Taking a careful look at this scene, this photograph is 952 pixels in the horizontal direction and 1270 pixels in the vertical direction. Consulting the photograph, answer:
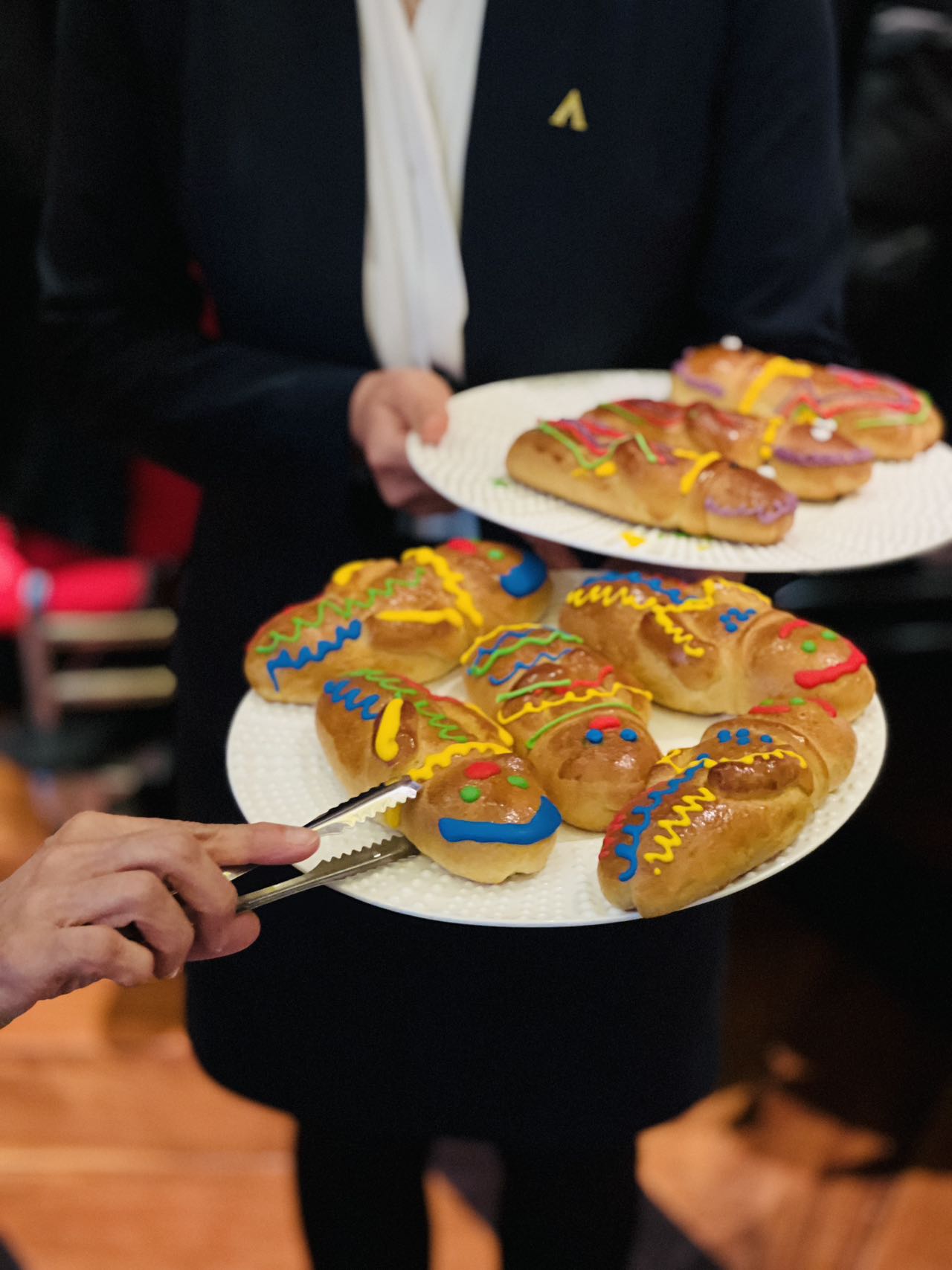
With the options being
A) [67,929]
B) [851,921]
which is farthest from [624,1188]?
[851,921]

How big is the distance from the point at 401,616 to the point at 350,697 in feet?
0.48

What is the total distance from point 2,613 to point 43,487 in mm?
286

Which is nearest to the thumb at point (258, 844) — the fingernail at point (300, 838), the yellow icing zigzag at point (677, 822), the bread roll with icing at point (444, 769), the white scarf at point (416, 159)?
the fingernail at point (300, 838)

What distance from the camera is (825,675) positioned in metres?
1.04

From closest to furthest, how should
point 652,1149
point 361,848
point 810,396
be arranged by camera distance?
point 361,848 < point 810,396 < point 652,1149

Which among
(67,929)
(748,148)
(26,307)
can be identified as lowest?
(26,307)

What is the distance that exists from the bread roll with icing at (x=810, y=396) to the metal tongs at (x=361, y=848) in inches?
30.3

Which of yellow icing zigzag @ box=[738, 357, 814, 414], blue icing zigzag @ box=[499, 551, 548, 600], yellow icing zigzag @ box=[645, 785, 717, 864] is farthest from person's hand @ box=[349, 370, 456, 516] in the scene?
yellow icing zigzag @ box=[645, 785, 717, 864]

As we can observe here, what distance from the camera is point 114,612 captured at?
2.49 m

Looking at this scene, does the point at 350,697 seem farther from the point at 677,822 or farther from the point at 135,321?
the point at 135,321

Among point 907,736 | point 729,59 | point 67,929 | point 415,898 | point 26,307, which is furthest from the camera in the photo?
point 907,736

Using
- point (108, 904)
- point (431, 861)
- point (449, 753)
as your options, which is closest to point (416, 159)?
point (449, 753)

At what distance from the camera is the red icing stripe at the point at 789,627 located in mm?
1086

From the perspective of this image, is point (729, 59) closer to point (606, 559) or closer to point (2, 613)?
point (606, 559)
